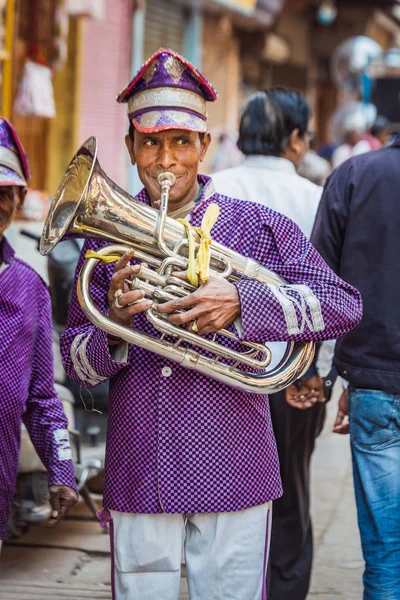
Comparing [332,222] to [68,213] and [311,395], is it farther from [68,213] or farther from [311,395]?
[68,213]

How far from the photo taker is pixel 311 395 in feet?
13.0

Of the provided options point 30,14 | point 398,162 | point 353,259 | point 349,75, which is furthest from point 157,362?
point 349,75

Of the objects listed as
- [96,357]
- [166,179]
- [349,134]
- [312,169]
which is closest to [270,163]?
[166,179]

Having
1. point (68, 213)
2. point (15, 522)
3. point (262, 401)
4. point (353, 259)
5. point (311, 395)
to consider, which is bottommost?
point (15, 522)

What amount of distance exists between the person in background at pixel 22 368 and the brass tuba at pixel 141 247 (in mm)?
563

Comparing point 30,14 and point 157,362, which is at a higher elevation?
point 30,14

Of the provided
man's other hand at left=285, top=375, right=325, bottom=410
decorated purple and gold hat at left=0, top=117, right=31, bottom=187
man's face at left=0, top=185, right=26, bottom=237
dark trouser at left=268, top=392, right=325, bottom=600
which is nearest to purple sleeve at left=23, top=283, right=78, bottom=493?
man's face at left=0, top=185, right=26, bottom=237

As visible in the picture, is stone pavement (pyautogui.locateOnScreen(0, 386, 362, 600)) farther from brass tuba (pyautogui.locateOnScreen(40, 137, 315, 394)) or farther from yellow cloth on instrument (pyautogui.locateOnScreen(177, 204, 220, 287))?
yellow cloth on instrument (pyautogui.locateOnScreen(177, 204, 220, 287))

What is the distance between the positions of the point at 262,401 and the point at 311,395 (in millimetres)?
926

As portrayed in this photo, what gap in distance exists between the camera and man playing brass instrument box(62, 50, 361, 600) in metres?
2.88

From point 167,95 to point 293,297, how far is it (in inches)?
25.4

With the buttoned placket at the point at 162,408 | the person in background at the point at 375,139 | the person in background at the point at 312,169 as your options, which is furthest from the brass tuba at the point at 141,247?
the person in background at the point at 375,139

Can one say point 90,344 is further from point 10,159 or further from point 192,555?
point 10,159

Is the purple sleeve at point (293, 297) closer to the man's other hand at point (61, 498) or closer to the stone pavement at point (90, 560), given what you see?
the man's other hand at point (61, 498)
